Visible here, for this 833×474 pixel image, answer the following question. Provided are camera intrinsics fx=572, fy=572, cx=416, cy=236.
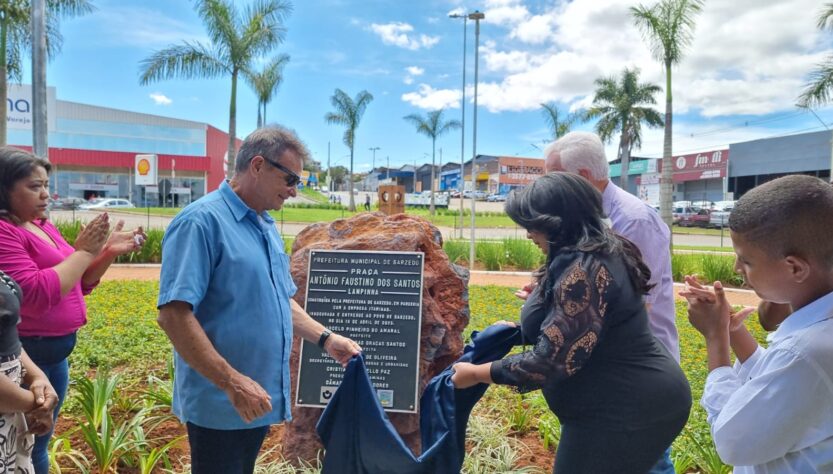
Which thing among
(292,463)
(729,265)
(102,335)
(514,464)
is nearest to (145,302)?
(102,335)

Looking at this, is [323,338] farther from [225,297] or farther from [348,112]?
[348,112]

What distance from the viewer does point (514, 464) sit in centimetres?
361

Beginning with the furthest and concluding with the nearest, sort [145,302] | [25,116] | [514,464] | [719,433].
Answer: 1. [25,116]
2. [145,302]
3. [514,464]
4. [719,433]

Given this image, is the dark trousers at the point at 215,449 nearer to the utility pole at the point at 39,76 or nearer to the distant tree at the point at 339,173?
the utility pole at the point at 39,76

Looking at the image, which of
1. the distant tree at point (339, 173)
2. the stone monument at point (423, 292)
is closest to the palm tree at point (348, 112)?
the stone monument at point (423, 292)

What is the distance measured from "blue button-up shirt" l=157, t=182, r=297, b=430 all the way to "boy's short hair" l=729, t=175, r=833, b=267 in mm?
1675

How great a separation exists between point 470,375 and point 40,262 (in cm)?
197

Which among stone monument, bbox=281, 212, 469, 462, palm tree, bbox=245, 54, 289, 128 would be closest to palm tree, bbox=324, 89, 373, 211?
palm tree, bbox=245, 54, 289, 128

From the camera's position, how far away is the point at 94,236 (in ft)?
8.60

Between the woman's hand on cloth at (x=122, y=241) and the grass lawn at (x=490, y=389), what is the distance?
5.01ft

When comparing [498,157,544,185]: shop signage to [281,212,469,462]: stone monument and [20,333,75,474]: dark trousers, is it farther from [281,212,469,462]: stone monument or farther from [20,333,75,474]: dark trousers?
[20,333,75,474]: dark trousers

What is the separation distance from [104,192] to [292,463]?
53.5 metres

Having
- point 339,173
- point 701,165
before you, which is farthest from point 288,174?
point 339,173

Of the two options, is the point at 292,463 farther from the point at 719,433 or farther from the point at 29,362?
the point at 719,433
